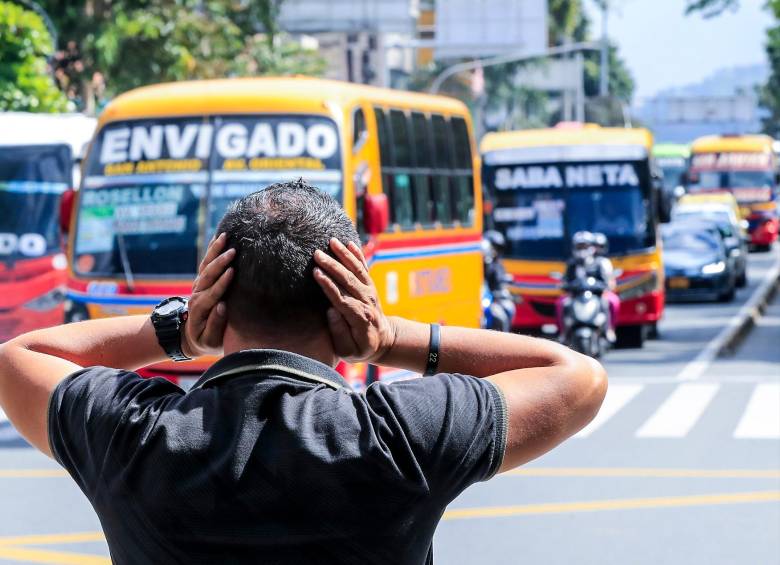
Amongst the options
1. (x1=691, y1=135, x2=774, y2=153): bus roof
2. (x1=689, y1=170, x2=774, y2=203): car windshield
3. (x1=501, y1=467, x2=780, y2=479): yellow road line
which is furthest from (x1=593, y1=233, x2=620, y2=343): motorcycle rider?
(x1=691, y1=135, x2=774, y2=153): bus roof

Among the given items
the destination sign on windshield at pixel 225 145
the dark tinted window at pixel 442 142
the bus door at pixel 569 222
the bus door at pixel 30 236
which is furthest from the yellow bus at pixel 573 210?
the destination sign on windshield at pixel 225 145

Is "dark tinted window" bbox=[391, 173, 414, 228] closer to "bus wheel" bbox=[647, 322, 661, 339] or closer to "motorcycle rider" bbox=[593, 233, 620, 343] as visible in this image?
"motorcycle rider" bbox=[593, 233, 620, 343]

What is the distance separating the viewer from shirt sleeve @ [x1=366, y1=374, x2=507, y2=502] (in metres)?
2.47

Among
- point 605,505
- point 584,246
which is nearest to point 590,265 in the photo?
point 584,246

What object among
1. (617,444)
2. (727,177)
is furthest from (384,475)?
(727,177)

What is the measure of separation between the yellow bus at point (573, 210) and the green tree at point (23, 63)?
700cm

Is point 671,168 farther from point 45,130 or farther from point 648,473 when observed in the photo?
point 648,473

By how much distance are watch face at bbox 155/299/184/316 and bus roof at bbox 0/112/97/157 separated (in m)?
14.6

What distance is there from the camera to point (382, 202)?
12711mm

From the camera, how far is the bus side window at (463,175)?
17.4 meters

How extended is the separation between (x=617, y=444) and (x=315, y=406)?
31.9 feet

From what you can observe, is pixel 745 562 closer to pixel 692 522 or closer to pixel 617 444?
pixel 692 522

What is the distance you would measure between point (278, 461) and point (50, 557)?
5863 millimetres

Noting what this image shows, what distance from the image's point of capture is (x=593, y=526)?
8.64 m
